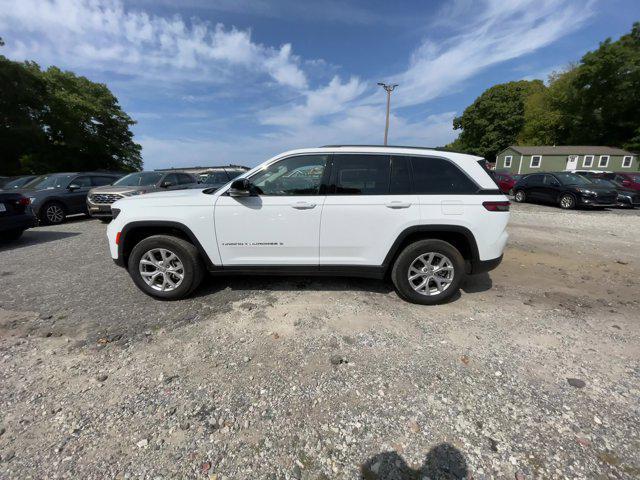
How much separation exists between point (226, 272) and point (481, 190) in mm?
3097

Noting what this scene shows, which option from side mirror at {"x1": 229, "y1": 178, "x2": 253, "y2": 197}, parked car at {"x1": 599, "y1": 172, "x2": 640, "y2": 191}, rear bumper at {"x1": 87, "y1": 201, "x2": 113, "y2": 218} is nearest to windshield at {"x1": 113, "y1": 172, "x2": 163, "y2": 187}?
rear bumper at {"x1": 87, "y1": 201, "x2": 113, "y2": 218}

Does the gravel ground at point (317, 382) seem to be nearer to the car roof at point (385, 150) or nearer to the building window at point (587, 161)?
the car roof at point (385, 150)

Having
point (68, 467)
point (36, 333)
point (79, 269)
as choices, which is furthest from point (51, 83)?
point (68, 467)

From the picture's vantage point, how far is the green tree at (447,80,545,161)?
5056 centimetres

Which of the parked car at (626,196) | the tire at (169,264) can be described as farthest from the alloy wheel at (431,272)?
the parked car at (626,196)

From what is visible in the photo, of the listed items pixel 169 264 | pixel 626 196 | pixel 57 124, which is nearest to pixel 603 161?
pixel 626 196

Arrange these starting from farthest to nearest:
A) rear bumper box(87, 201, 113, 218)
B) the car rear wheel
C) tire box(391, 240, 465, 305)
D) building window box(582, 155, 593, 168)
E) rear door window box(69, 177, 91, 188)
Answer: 1. building window box(582, 155, 593, 168)
2. the car rear wheel
3. rear door window box(69, 177, 91, 188)
4. rear bumper box(87, 201, 113, 218)
5. tire box(391, 240, 465, 305)

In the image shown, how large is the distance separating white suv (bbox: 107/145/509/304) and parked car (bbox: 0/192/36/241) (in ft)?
15.8

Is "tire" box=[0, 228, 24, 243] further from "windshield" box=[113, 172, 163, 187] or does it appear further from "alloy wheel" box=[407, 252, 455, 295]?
"alloy wheel" box=[407, 252, 455, 295]

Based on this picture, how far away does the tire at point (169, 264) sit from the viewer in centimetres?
353

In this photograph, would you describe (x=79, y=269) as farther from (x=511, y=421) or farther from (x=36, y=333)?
(x=511, y=421)

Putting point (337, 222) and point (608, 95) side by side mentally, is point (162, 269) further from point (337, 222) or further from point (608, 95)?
point (608, 95)

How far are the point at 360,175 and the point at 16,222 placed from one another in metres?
7.56

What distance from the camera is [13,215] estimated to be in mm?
6414
